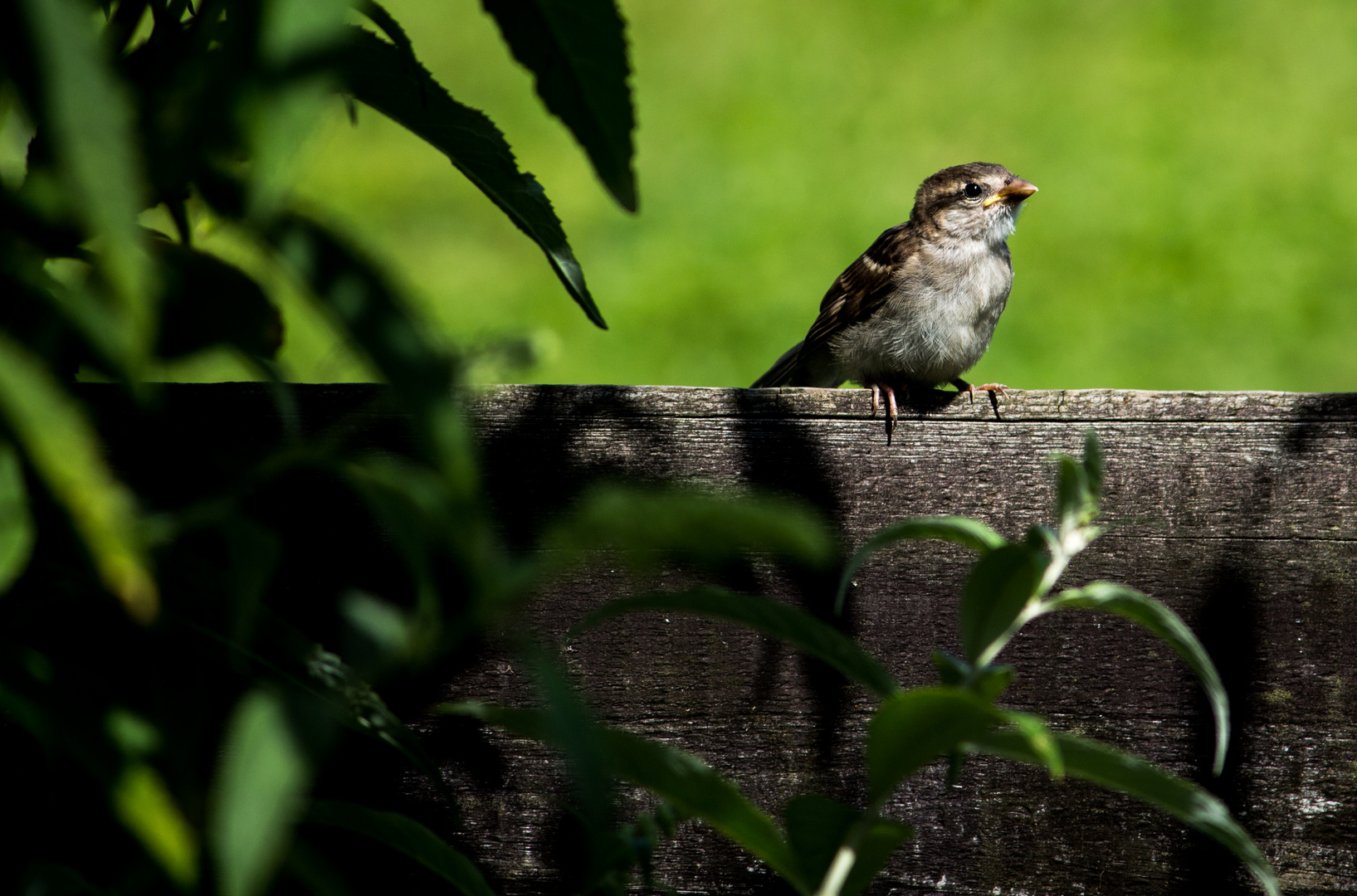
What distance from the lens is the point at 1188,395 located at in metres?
1.67

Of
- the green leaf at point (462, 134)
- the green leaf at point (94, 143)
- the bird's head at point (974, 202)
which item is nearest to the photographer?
the green leaf at point (94, 143)

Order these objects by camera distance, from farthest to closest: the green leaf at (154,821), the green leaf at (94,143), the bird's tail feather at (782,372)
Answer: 1. the bird's tail feather at (782,372)
2. the green leaf at (154,821)
3. the green leaf at (94,143)

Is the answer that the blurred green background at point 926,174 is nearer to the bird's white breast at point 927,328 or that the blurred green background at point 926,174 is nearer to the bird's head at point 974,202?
the bird's head at point 974,202

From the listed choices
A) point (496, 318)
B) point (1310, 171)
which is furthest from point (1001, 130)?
point (496, 318)

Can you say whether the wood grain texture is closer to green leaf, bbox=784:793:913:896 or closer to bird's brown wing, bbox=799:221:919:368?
green leaf, bbox=784:793:913:896

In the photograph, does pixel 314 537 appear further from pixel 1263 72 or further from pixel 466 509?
pixel 1263 72

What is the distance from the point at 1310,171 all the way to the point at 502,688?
7202mm

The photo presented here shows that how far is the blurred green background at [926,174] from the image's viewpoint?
20.8 ft

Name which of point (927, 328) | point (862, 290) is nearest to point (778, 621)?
point (927, 328)

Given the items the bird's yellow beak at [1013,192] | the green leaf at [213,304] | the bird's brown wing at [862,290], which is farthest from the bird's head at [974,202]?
the green leaf at [213,304]

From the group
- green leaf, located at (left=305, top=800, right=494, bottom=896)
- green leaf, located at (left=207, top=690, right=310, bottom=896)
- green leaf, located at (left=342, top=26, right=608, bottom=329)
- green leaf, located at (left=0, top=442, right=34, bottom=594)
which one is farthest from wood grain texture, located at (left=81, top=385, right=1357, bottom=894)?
green leaf, located at (left=207, top=690, right=310, bottom=896)

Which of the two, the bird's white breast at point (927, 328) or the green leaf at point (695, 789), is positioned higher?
the bird's white breast at point (927, 328)

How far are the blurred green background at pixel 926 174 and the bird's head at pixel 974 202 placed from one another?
64.0 inches

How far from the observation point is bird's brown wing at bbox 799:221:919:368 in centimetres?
394
